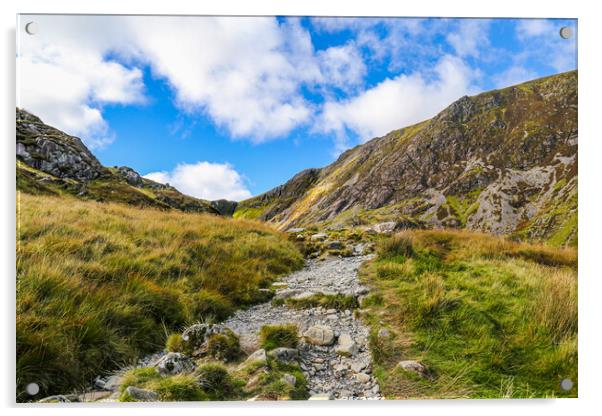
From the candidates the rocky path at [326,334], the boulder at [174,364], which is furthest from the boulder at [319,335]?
the boulder at [174,364]

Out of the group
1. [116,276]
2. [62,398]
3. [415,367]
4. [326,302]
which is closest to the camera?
[62,398]

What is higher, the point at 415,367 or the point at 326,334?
the point at 326,334

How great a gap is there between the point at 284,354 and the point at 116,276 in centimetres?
194

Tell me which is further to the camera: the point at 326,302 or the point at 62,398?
the point at 326,302

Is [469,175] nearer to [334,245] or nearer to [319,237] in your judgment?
[334,245]

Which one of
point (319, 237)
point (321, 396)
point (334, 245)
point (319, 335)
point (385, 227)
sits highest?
point (385, 227)

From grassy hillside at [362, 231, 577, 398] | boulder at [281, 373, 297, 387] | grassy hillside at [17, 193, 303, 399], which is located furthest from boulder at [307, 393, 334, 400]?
grassy hillside at [17, 193, 303, 399]

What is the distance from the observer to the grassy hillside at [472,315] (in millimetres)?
3445

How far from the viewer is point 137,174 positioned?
4199 millimetres

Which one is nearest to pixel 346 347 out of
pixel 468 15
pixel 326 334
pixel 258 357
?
pixel 326 334

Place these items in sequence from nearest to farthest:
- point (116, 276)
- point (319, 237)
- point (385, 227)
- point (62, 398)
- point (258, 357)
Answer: point (62, 398) → point (258, 357) → point (116, 276) → point (385, 227) → point (319, 237)

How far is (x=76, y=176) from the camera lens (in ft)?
14.4

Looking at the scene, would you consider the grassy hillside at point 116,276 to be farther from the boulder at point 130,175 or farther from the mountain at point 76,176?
the boulder at point 130,175

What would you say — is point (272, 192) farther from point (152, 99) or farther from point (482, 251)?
point (482, 251)
